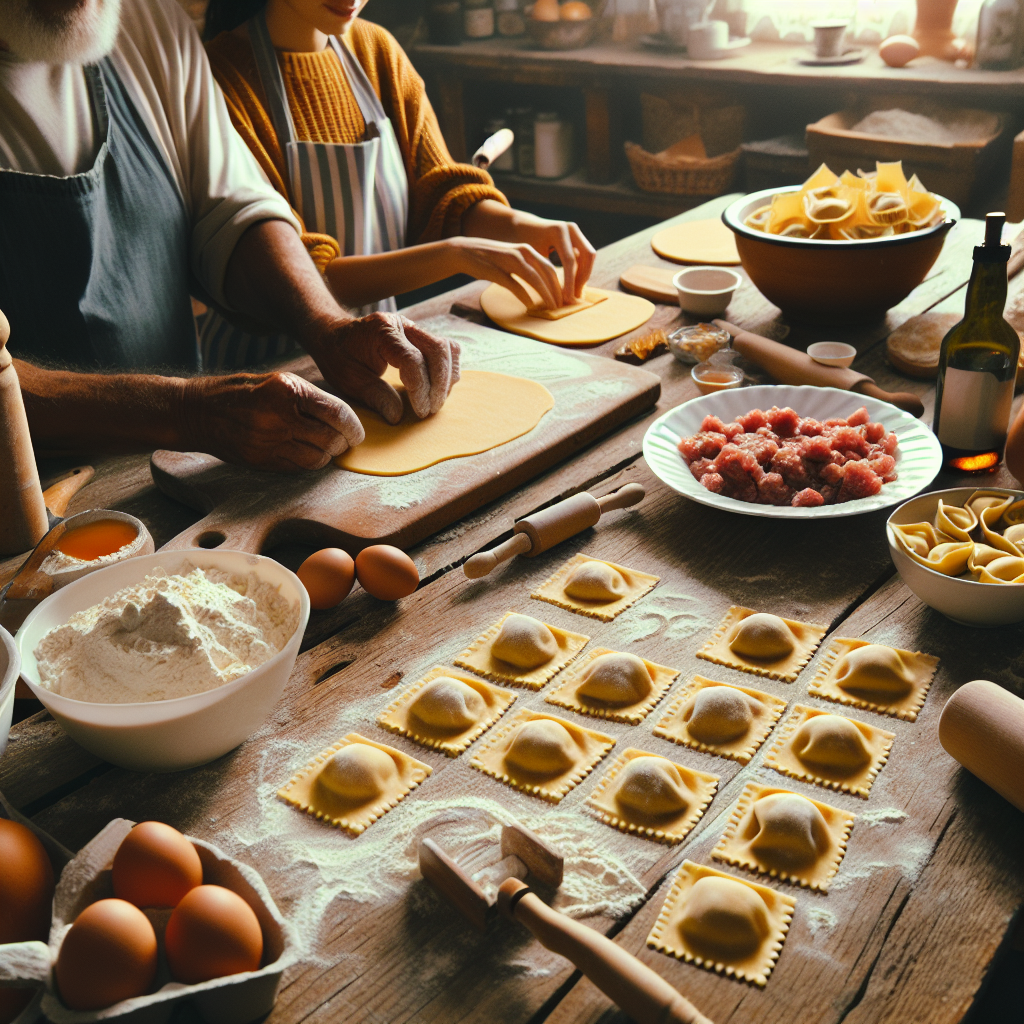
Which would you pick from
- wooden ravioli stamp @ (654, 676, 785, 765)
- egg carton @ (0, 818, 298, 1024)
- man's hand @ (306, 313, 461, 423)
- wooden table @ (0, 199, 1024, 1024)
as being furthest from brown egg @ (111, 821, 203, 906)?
man's hand @ (306, 313, 461, 423)

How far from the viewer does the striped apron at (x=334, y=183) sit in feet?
7.23

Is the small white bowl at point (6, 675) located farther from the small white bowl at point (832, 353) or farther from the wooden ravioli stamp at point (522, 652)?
the small white bowl at point (832, 353)

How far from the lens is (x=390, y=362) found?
5.08 feet

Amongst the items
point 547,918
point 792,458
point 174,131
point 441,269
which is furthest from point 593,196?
point 547,918

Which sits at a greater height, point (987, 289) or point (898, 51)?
point (898, 51)

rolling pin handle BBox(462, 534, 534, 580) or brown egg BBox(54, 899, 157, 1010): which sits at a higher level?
brown egg BBox(54, 899, 157, 1010)

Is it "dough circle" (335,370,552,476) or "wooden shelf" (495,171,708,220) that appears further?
"wooden shelf" (495,171,708,220)

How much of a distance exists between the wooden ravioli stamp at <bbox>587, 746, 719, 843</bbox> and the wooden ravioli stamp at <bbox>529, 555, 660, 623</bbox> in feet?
0.88

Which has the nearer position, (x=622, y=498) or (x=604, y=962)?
(x=604, y=962)

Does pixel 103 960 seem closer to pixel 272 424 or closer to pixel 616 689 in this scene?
pixel 616 689

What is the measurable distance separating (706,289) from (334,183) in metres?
0.96

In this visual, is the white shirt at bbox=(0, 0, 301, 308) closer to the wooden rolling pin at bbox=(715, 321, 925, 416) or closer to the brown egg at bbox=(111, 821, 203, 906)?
the wooden rolling pin at bbox=(715, 321, 925, 416)

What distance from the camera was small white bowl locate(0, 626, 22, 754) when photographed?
2.64 ft

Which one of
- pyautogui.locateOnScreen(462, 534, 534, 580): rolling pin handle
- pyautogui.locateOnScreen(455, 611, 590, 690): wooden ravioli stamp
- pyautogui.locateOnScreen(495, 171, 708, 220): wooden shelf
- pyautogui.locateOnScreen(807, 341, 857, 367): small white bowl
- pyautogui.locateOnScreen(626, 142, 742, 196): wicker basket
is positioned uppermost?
pyautogui.locateOnScreen(807, 341, 857, 367): small white bowl
